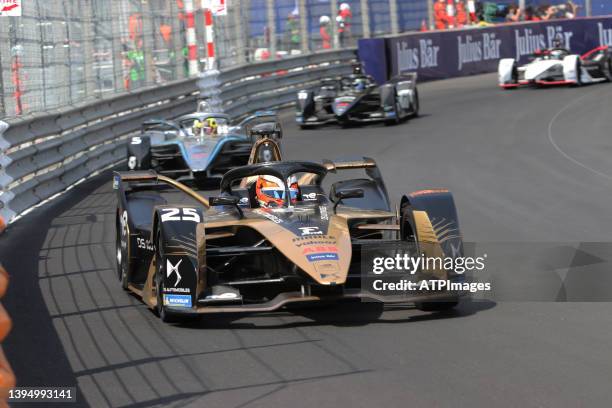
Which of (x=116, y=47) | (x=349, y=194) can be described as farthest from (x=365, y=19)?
(x=349, y=194)

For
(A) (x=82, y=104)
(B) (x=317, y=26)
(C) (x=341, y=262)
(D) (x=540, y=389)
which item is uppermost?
(B) (x=317, y=26)

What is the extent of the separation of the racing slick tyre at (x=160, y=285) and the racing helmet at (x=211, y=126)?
940 cm

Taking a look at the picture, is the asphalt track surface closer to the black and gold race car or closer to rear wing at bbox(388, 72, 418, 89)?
the black and gold race car

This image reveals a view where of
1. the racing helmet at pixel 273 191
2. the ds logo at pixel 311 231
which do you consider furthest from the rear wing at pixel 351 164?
the ds logo at pixel 311 231

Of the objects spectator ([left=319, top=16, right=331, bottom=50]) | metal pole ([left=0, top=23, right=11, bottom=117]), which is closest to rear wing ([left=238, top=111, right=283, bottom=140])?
metal pole ([left=0, top=23, right=11, bottom=117])

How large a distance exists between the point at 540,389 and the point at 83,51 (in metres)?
13.7

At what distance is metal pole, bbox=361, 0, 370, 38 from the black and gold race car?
23899 millimetres

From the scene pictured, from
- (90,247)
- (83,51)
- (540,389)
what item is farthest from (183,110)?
(540,389)

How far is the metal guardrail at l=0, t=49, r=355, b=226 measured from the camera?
14508 millimetres

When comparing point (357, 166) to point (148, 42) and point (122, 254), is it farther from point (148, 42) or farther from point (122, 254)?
point (148, 42)

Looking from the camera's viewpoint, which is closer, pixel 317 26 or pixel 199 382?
pixel 199 382

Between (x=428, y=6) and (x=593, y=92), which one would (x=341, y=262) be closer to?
(x=593, y=92)

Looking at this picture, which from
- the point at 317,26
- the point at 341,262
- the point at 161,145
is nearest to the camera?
the point at 341,262

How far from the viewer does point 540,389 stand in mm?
Result: 6023
